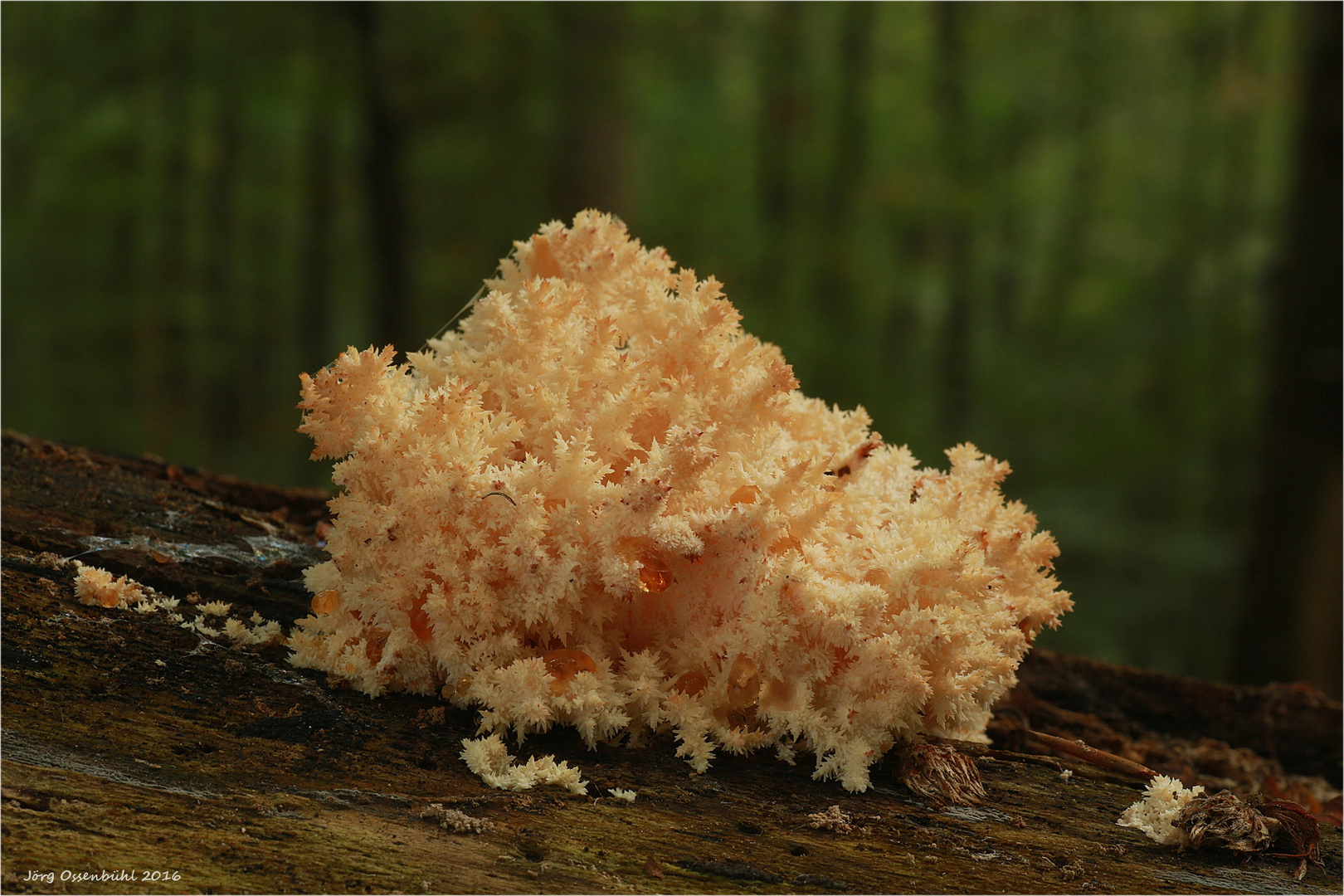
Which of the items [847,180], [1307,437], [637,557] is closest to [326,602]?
[637,557]

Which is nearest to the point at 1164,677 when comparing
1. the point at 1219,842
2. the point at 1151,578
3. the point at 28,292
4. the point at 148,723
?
the point at 1219,842

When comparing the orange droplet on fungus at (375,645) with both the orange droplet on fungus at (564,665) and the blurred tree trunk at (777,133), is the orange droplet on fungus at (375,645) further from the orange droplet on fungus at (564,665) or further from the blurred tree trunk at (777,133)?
the blurred tree trunk at (777,133)

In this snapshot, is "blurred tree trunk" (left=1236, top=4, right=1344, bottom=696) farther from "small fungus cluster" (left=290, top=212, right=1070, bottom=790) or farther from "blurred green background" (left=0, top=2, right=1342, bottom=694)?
"small fungus cluster" (left=290, top=212, right=1070, bottom=790)

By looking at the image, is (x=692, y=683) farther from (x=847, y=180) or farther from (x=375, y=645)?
(x=847, y=180)

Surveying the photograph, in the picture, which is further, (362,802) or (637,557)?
(637,557)

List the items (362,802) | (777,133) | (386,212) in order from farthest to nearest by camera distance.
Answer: (777,133)
(386,212)
(362,802)
